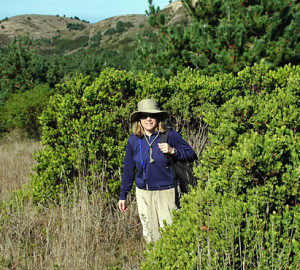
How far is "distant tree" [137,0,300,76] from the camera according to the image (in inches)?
299

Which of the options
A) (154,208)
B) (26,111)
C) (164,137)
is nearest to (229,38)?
(164,137)

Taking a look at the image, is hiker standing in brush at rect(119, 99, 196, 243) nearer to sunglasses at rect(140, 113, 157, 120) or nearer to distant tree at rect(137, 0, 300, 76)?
sunglasses at rect(140, 113, 157, 120)

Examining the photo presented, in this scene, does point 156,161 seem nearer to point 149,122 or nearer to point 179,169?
point 179,169

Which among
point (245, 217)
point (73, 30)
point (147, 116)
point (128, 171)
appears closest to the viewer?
point (245, 217)

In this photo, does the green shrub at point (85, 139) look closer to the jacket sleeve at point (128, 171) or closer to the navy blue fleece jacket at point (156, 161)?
the jacket sleeve at point (128, 171)

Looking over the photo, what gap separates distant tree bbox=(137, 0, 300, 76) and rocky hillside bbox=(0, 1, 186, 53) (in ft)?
181

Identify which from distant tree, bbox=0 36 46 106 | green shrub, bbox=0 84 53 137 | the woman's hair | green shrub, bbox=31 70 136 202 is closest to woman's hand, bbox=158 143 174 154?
the woman's hair

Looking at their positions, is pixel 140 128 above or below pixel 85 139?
above

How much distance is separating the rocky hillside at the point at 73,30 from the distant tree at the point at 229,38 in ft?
181

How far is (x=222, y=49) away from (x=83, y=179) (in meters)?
5.48

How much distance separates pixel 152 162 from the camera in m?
3.04

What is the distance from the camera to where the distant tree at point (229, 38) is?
761 cm

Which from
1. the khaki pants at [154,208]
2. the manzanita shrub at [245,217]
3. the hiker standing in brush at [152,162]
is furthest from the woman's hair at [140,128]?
the manzanita shrub at [245,217]

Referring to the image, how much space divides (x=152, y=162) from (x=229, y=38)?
558cm
